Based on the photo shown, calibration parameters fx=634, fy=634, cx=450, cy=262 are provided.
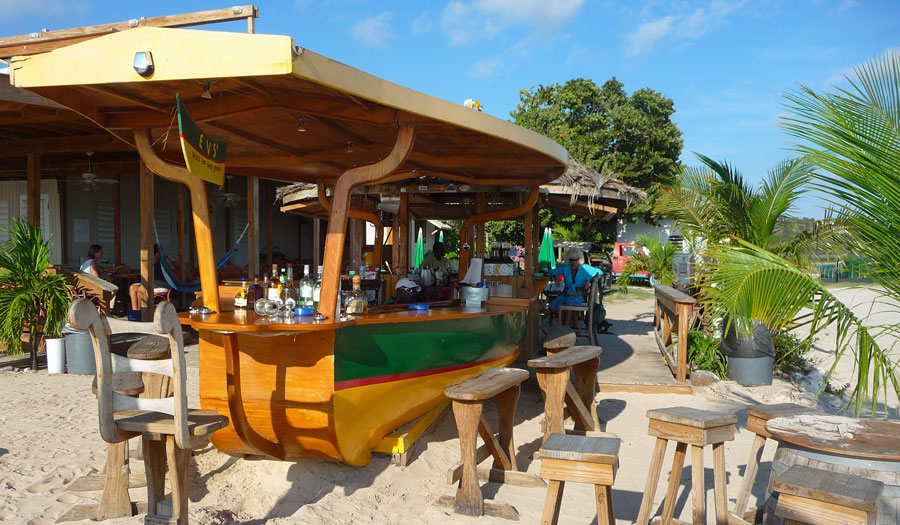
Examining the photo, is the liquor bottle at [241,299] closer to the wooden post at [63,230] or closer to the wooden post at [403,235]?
the wooden post at [403,235]

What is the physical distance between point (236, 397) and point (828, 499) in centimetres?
334

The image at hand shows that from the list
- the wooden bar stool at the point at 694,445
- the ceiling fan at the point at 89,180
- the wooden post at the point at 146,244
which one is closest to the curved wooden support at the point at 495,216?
the wooden bar stool at the point at 694,445

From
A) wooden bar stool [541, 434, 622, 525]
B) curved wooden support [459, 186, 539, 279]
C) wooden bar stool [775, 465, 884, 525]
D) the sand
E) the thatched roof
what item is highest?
the thatched roof

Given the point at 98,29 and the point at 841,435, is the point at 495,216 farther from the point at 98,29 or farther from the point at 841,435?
the point at 98,29

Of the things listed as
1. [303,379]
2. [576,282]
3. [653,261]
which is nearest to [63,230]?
[576,282]

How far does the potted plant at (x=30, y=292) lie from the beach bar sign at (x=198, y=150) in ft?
17.3

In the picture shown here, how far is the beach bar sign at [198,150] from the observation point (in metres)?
3.21

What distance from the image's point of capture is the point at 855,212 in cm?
376

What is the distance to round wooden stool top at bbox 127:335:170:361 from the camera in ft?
13.0

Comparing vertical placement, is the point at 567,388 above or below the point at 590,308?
below

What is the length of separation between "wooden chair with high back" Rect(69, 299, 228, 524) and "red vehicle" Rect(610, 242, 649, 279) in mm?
20816

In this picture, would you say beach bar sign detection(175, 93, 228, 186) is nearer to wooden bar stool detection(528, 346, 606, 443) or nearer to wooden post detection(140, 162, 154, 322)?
wooden bar stool detection(528, 346, 606, 443)

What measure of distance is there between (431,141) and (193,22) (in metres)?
4.40

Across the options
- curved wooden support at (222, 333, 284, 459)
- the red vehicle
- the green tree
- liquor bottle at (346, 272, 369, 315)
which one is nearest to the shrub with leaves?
liquor bottle at (346, 272, 369, 315)
